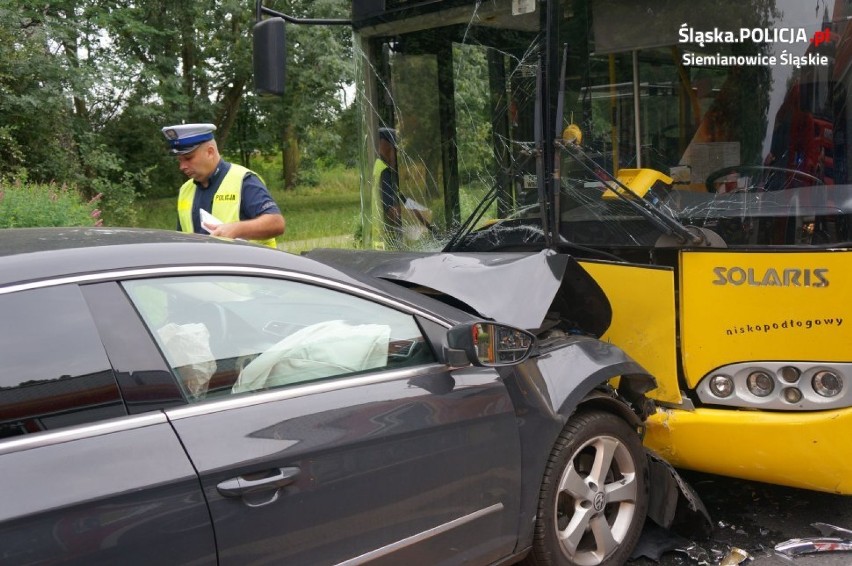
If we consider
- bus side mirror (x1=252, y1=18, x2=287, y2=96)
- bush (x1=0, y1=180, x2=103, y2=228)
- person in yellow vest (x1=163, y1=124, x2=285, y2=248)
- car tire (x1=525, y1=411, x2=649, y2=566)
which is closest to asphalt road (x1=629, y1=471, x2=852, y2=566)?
car tire (x1=525, y1=411, x2=649, y2=566)

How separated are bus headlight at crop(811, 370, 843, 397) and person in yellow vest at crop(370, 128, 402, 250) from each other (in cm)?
235

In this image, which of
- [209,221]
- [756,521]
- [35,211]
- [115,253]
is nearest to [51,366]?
[115,253]

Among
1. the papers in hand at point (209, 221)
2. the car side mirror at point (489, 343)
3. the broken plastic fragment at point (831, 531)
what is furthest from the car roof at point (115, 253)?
the broken plastic fragment at point (831, 531)

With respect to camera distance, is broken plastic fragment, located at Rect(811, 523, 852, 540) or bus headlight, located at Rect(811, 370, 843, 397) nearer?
bus headlight, located at Rect(811, 370, 843, 397)

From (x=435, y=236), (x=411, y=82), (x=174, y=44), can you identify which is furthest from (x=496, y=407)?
(x=174, y=44)

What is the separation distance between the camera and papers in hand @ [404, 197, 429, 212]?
4.90 meters

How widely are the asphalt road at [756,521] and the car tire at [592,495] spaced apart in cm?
33

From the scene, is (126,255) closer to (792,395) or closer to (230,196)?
(230,196)

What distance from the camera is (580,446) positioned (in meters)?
3.33

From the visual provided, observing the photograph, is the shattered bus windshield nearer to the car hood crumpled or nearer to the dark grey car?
the car hood crumpled

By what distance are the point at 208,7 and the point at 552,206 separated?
1841 cm

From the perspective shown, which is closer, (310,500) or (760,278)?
(310,500)

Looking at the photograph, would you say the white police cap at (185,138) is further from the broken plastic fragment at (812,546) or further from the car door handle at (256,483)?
the broken plastic fragment at (812,546)

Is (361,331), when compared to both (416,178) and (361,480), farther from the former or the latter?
(416,178)
